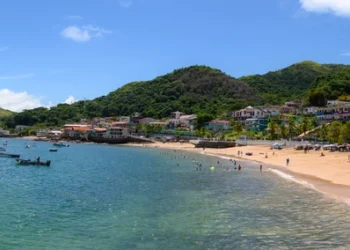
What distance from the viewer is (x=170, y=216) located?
2545 cm

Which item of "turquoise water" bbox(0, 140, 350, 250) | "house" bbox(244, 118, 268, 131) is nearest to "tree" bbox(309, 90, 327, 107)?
"house" bbox(244, 118, 268, 131)

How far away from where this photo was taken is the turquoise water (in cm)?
1967

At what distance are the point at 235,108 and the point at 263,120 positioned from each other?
5040cm

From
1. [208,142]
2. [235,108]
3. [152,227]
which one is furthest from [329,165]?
[235,108]

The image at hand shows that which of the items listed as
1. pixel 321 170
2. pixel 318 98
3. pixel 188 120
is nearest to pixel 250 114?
pixel 318 98

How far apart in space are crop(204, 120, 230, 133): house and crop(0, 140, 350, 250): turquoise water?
103490 mm

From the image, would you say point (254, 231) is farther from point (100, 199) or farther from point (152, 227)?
point (100, 199)

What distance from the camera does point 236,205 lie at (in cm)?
2911

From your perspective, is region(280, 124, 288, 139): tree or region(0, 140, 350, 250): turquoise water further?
region(280, 124, 288, 139): tree

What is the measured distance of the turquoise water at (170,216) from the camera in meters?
19.7

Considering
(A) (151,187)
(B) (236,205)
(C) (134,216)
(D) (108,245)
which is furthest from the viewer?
(A) (151,187)

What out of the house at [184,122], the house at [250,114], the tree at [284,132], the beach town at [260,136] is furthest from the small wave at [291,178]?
the house at [184,122]

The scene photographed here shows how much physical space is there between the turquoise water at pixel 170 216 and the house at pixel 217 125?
340 ft

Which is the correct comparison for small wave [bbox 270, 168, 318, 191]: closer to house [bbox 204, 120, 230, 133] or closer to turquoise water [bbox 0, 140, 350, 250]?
turquoise water [bbox 0, 140, 350, 250]
